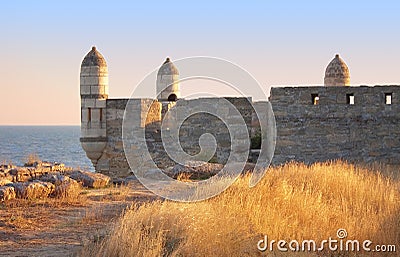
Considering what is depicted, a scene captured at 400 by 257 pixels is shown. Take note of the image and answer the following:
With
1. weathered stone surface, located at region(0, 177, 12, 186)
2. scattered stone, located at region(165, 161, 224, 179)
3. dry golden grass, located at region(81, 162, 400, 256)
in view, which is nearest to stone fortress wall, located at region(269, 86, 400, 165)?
scattered stone, located at region(165, 161, 224, 179)

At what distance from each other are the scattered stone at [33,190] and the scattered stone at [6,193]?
130mm

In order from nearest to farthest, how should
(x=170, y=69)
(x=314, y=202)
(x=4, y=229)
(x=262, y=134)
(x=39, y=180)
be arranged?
(x=4, y=229), (x=314, y=202), (x=39, y=180), (x=262, y=134), (x=170, y=69)

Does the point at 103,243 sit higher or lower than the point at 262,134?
lower

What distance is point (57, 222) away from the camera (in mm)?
8492

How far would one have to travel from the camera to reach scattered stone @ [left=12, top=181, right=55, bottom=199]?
10180 mm

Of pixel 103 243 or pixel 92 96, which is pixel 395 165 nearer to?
pixel 92 96

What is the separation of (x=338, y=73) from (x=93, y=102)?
28.0 ft

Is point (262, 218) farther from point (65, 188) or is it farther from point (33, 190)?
Answer: point (33, 190)

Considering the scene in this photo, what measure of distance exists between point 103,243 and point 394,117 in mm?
10595

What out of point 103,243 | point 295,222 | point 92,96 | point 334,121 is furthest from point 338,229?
point 92,96

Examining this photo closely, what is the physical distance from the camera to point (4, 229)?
7965 mm

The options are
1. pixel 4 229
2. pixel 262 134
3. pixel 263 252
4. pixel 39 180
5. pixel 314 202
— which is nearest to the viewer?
pixel 263 252

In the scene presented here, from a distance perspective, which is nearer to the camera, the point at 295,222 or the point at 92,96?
the point at 295,222

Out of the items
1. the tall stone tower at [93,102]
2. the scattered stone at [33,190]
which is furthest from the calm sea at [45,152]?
the scattered stone at [33,190]
